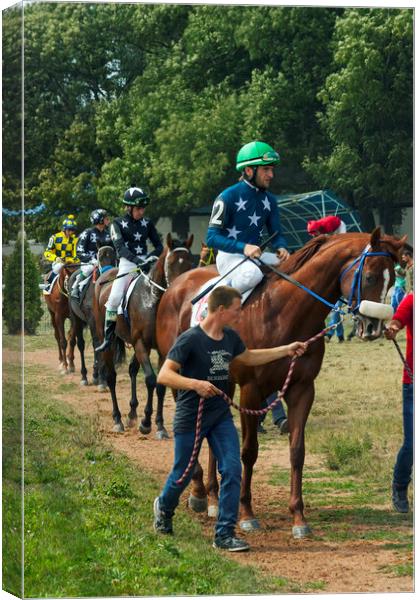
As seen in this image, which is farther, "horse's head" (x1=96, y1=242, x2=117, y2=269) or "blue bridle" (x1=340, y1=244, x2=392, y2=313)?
"horse's head" (x1=96, y1=242, x2=117, y2=269)

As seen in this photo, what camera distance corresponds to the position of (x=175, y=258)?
42.6ft

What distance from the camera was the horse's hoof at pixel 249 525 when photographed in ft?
32.7

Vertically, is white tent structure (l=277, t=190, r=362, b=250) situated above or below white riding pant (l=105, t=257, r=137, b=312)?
above

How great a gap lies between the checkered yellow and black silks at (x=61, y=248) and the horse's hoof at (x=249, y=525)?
2.95 meters

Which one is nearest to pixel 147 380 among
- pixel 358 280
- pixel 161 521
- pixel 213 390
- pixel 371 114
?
pixel 371 114

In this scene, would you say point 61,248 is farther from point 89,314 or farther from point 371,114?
point 89,314

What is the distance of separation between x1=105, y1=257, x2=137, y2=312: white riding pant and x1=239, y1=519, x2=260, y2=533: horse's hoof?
474cm

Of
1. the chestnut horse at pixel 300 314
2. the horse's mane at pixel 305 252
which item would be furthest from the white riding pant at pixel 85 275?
the horse's mane at pixel 305 252

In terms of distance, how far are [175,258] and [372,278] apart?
3.74 metres

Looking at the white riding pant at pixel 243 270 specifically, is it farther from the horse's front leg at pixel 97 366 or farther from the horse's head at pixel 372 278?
the horse's front leg at pixel 97 366

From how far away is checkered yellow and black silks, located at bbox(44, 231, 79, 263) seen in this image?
37.7 ft

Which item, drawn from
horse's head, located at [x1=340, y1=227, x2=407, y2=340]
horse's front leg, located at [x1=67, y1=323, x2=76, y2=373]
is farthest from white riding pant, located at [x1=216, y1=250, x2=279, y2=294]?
horse's front leg, located at [x1=67, y1=323, x2=76, y2=373]

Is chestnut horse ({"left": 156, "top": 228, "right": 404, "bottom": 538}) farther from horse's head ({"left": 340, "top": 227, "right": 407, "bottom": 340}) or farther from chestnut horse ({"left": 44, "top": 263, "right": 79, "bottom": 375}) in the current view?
chestnut horse ({"left": 44, "top": 263, "right": 79, "bottom": 375})

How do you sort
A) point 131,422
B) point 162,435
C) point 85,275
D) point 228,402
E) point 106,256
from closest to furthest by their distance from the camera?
point 228,402
point 162,435
point 131,422
point 106,256
point 85,275
